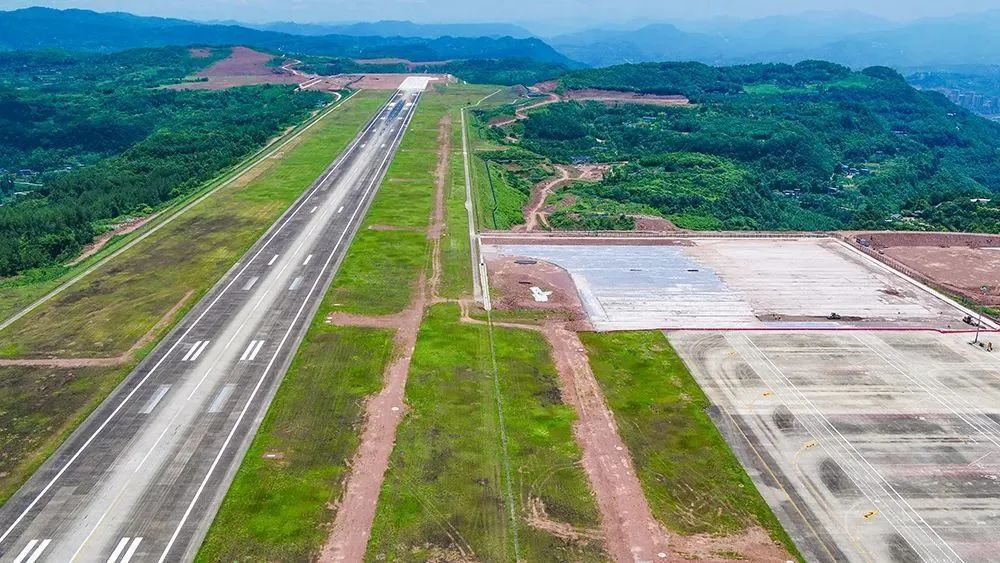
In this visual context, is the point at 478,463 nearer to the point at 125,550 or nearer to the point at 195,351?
the point at 125,550

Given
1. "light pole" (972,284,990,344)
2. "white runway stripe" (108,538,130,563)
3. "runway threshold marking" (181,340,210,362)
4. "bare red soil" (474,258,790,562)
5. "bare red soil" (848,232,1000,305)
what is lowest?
"white runway stripe" (108,538,130,563)

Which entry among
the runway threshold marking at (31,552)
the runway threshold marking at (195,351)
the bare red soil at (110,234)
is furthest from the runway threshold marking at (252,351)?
Result: the bare red soil at (110,234)

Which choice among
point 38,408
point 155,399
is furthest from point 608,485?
point 38,408

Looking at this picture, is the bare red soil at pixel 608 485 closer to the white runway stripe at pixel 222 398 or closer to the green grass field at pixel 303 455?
the green grass field at pixel 303 455

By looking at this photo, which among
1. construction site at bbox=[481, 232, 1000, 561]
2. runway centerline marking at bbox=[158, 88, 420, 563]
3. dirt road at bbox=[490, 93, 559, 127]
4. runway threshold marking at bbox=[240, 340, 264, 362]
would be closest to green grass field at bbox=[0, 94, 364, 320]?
runway threshold marking at bbox=[240, 340, 264, 362]

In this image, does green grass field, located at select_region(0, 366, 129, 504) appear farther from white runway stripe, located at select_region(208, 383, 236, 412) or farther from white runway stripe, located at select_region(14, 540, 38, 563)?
white runway stripe, located at select_region(208, 383, 236, 412)

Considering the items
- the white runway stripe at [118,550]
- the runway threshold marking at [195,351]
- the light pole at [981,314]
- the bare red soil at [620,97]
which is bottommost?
the white runway stripe at [118,550]

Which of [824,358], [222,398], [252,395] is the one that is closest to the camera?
[222,398]
